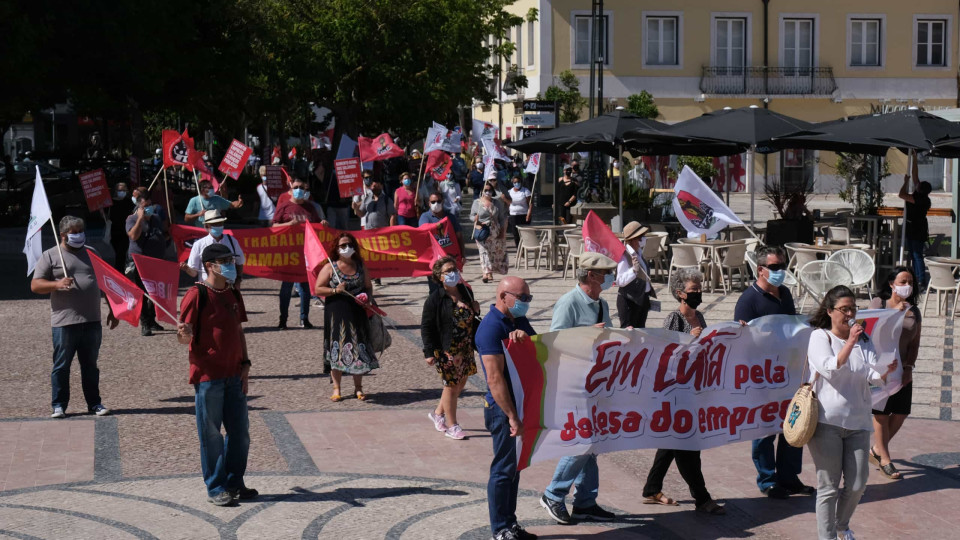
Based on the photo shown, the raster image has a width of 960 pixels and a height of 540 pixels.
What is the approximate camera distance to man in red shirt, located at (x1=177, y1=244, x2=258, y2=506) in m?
8.16

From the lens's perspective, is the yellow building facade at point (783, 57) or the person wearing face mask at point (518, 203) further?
the yellow building facade at point (783, 57)

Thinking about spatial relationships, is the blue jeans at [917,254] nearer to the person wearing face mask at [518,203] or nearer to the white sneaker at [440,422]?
the person wearing face mask at [518,203]

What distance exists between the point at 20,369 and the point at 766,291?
822 centimetres

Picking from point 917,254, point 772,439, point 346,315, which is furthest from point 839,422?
point 917,254

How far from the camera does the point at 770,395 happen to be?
8.40 metres

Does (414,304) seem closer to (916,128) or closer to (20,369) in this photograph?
(20,369)

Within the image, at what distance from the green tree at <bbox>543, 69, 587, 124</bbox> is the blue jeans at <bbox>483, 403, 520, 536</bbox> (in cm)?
3193

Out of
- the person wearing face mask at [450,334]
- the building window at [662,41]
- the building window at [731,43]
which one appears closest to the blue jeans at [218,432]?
the person wearing face mask at [450,334]

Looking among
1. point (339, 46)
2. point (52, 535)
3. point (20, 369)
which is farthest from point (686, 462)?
point (339, 46)

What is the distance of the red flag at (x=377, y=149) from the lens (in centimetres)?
2534

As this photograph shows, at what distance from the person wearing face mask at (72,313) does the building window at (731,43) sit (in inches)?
1521

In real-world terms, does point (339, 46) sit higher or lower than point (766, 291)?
higher

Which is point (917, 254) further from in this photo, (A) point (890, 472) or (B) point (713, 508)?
(B) point (713, 508)

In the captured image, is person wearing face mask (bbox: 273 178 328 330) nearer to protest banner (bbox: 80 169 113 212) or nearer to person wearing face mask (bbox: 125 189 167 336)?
person wearing face mask (bbox: 125 189 167 336)
